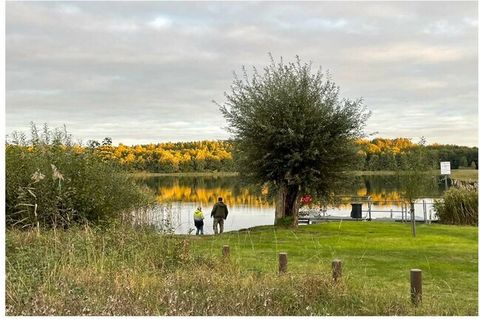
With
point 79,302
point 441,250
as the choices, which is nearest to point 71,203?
point 79,302

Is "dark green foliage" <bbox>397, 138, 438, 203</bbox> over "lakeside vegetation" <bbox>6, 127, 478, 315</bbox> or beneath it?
over

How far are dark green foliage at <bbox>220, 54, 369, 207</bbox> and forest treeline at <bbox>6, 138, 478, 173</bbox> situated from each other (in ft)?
3.58

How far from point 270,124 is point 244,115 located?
46.9 inches

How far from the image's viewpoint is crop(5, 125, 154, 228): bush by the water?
12.8 metres

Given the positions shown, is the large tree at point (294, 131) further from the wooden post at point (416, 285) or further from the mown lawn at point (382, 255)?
the wooden post at point (416, 285)

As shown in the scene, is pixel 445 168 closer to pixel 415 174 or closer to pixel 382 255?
pixel 415 174

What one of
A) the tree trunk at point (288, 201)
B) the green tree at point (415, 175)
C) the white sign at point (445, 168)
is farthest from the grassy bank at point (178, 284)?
the white sign at point (445, 168)

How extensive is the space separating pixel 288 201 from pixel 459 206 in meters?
7.77

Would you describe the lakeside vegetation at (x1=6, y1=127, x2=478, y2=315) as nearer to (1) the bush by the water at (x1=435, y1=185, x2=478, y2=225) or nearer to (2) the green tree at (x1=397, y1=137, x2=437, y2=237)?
(2) the green tree at (x1=397, y1=137, x2=437, y2=237)

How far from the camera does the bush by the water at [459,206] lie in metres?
24.2

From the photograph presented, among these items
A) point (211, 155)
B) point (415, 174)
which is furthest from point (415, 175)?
point (211, 155)

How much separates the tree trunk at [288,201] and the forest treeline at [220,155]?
2.19 meters

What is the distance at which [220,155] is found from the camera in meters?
41.0

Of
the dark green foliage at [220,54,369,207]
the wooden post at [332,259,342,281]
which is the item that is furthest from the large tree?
the wooden post at [332,259,342,281]
